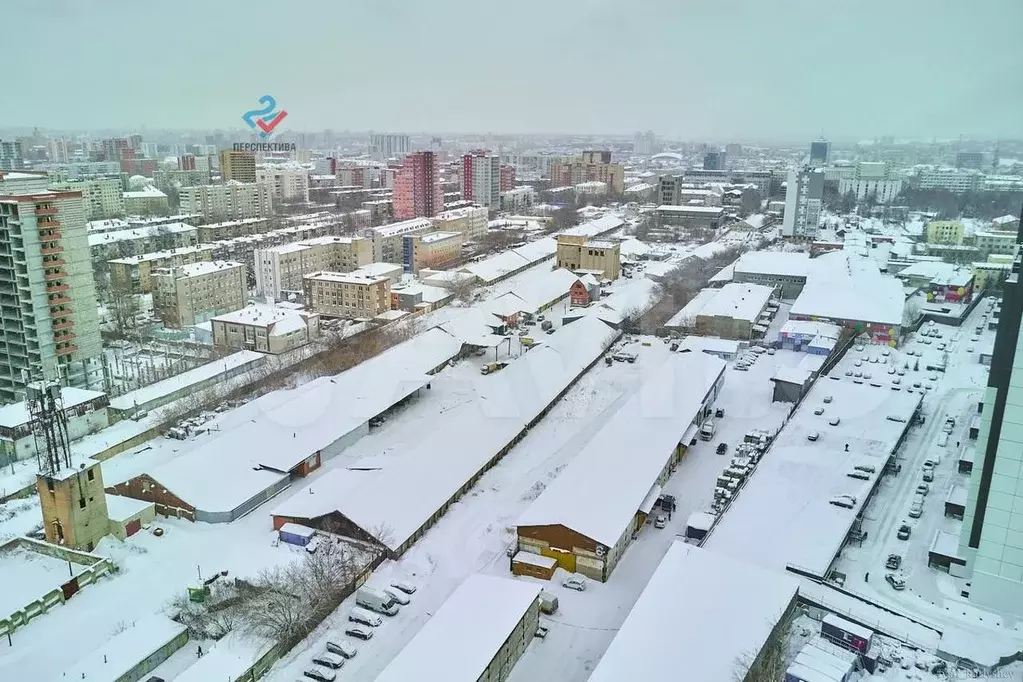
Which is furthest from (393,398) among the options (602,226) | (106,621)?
(602,226)

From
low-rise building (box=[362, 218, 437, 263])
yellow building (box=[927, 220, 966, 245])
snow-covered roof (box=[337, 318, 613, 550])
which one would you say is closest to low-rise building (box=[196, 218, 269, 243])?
low-rise building (box=[362, 218, 437, 263])

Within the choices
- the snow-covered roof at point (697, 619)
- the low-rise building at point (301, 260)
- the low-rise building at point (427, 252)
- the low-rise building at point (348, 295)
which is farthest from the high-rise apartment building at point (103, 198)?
the snow-covered roof at point (697, 619)

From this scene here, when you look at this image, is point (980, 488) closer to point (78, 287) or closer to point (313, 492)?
point (313, 492)

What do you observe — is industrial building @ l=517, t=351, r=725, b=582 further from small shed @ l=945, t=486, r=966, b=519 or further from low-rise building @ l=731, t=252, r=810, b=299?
low-rise building @ l=731, t=252, r=810, b=299

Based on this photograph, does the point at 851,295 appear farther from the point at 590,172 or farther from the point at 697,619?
the point at 590,172

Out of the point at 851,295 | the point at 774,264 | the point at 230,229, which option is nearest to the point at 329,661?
the point at 851,295

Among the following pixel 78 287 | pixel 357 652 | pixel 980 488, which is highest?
pixel 78 287
